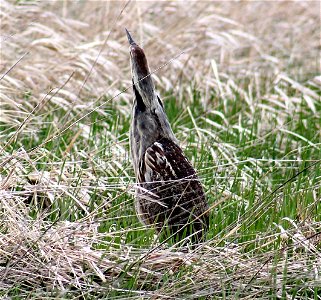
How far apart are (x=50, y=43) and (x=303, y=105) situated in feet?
7.65

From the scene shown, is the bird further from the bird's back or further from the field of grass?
the field of grass

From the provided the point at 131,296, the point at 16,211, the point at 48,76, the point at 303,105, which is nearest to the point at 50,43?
the point at 48,76

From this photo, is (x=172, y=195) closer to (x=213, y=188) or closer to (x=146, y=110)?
(x=146, y=110)

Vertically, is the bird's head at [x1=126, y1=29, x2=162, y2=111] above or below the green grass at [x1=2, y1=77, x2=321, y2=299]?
above

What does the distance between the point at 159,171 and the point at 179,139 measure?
188 cm

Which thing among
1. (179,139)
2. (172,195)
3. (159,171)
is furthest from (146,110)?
(179,139)

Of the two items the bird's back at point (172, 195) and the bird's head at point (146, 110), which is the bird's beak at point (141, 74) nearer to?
the bird's head at point (146, 110)

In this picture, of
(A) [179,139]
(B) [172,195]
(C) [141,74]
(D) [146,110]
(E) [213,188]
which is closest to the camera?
(B) [172,195]

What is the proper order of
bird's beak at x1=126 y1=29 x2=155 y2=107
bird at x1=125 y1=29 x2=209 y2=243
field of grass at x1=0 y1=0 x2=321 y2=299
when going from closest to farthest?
field of grass at x1=0 y1=0 x2=321 y2=299
bird at x1=125 y1=29 x2=209 y2=243
bird's beak at x1=126 y1=29 x2=155 y2=107

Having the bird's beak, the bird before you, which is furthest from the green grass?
the bird's beak

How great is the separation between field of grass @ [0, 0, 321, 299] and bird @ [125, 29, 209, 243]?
12cm

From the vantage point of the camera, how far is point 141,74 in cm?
551

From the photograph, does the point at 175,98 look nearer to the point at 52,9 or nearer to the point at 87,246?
the point at 52,9

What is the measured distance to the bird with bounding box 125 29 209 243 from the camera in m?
5.25
